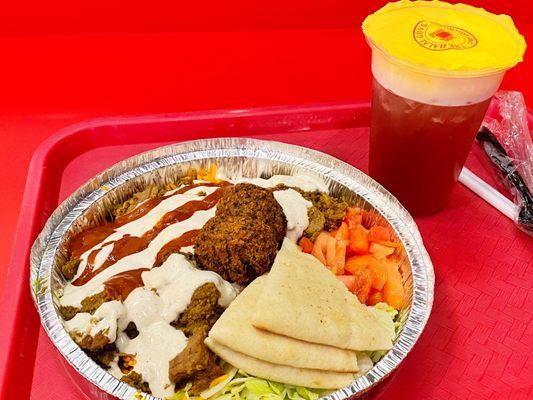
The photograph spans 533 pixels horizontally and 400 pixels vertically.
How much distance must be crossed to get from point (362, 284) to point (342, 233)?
215 millimetres

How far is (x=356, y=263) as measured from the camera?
1852mm

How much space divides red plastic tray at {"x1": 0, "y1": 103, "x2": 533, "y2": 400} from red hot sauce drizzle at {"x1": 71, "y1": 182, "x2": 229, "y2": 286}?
0.23m

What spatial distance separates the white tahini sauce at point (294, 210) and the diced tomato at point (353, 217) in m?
0.14

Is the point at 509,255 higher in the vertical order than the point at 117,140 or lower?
lower

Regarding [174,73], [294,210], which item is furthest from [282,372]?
[174,73]

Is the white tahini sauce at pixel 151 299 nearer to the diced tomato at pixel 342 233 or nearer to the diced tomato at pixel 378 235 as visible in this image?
the diced tomato at pixel 342 233

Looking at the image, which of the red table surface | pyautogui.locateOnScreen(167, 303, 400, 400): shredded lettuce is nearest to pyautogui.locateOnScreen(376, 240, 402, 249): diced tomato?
pyautogui.locateOnScreen(167, 303, 400, 400): shredded lettuce

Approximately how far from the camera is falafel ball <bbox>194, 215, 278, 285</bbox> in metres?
1.65

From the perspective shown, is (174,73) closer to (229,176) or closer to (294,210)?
(229,176)

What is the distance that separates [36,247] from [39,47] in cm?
166

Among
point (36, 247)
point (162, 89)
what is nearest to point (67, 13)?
point (162, 89)

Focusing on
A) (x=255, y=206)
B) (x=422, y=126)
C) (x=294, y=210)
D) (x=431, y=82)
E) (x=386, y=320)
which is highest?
(x=431, y=82)

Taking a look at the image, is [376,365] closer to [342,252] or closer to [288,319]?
[288,319]

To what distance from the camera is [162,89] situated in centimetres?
290
